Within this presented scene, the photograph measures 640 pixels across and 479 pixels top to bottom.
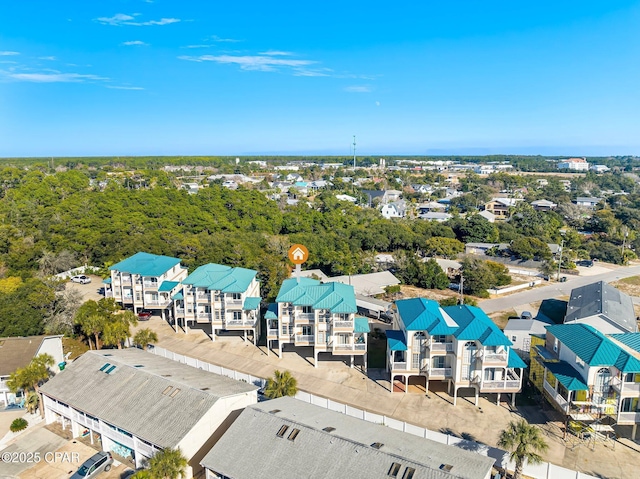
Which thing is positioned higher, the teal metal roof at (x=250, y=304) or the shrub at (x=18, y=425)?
the teal metal roof at (x=250, y=304)


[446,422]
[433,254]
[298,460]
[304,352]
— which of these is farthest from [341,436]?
[433,254]

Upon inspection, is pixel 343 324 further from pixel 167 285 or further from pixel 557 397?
pixel 167 285

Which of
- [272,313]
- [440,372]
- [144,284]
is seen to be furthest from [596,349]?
[144,284]

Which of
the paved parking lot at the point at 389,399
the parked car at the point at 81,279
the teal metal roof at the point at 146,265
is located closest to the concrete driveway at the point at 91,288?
the parked car at the point at 81,279

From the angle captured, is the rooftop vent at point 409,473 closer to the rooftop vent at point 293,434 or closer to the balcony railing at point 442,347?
the rooftop vent at point 293,434

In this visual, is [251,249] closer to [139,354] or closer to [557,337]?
[139,354]

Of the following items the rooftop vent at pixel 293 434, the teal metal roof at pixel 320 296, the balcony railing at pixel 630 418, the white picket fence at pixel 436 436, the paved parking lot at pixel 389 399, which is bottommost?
the paved parking lot at pixel 389 399
